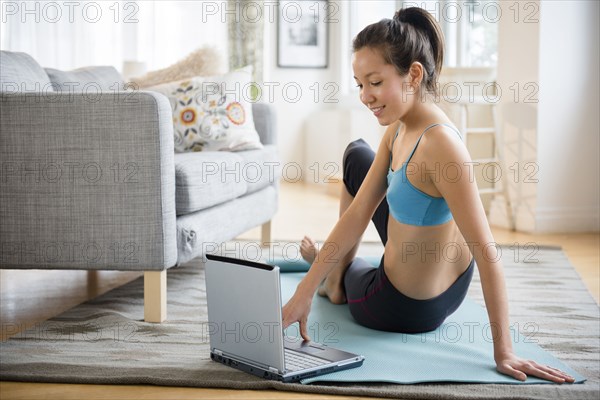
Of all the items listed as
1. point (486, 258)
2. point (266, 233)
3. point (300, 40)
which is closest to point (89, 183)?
point (486, 258)

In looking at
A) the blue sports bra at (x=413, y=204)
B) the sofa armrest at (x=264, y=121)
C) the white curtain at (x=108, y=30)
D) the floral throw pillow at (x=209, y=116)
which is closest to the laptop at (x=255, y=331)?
the blue sports bra at (x=413, y=204)

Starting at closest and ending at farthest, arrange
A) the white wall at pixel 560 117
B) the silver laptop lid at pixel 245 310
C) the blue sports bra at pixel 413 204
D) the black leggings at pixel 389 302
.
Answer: the silver laptop lid at pixel 245 310 → the blue sports bra at pixel 413 204 → the black leggings at pixel 389 302 → the white wall at pixel 560 117

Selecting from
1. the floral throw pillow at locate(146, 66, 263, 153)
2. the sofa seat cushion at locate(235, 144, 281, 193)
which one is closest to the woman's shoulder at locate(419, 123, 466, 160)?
the sofa seat cushion at locate(235, 144, 281, 193)

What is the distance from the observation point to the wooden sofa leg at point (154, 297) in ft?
7.57

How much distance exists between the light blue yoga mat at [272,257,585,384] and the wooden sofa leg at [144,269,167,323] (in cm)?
39

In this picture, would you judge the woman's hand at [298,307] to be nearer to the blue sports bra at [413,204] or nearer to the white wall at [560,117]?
the blue sports bra at [413,204]

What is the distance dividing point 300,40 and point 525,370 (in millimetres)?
5817

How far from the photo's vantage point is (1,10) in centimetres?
445

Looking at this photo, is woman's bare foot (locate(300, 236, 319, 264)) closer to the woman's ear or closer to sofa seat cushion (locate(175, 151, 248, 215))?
sofa seat cushion (locate(175, 151, 248, 215))

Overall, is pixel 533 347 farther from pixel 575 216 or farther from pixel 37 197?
pixel 575 216

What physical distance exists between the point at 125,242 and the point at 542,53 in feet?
8.39

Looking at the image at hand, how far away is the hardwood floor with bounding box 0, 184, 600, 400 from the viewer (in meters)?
1.70

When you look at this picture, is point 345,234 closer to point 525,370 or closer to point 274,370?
point 274,370

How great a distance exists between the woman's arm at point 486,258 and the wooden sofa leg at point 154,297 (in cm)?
91
